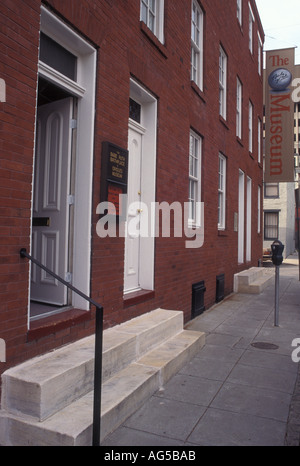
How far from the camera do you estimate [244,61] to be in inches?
468

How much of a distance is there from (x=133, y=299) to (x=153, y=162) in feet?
6.43

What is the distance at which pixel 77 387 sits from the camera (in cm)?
326

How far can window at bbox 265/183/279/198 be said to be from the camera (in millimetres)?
25656

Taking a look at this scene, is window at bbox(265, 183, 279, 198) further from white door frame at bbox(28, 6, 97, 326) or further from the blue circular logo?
white door frame at bbox(28, 6, 97, 326)

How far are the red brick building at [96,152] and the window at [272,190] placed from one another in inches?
720

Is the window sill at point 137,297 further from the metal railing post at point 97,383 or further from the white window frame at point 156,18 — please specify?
the white window frame at point 156,18

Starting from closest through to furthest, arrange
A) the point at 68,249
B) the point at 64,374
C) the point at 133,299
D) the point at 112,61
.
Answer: the point at 64,374 → the point at 68,249 → the point at 112,61 → the point at 133,299

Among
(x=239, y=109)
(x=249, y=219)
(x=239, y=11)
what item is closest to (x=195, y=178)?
(x=239, y=109)

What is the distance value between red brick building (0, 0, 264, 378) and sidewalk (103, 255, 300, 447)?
962 millimetres

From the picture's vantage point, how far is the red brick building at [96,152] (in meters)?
3.18
